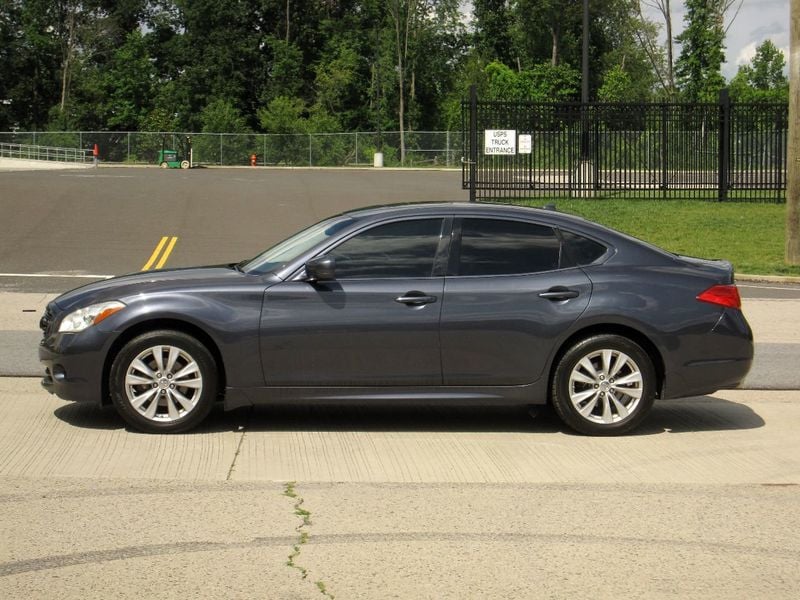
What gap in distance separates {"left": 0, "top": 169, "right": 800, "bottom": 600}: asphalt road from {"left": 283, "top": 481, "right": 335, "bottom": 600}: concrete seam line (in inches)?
0.6

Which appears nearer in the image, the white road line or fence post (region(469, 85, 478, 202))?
the white road line

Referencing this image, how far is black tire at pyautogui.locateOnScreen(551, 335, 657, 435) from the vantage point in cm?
795

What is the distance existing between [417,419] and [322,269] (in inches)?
57.4

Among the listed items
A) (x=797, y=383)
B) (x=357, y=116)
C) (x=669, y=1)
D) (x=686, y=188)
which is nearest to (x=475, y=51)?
(x=357, y=116)

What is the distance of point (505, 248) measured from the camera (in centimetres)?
816

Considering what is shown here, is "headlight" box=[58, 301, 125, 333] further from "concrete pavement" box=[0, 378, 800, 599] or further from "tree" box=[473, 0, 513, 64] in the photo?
"tree" box=[473, 0, 513, 64]

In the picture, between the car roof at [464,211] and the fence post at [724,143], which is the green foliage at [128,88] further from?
the car roof at [464,211]

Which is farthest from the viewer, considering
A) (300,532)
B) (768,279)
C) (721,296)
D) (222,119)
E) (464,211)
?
(222,119)

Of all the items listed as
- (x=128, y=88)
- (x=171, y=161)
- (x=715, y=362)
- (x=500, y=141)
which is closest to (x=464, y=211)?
(x=715, y=362)

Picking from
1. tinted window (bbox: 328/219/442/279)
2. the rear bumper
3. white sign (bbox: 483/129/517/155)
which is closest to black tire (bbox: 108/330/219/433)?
tinted window (bbox: 328/219/442/279)

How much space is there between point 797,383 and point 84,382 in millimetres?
5869

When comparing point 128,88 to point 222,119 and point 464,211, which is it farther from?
point 464,211

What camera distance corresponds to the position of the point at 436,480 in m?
6.85

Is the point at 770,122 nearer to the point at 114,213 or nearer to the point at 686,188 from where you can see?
the point at 686,188
